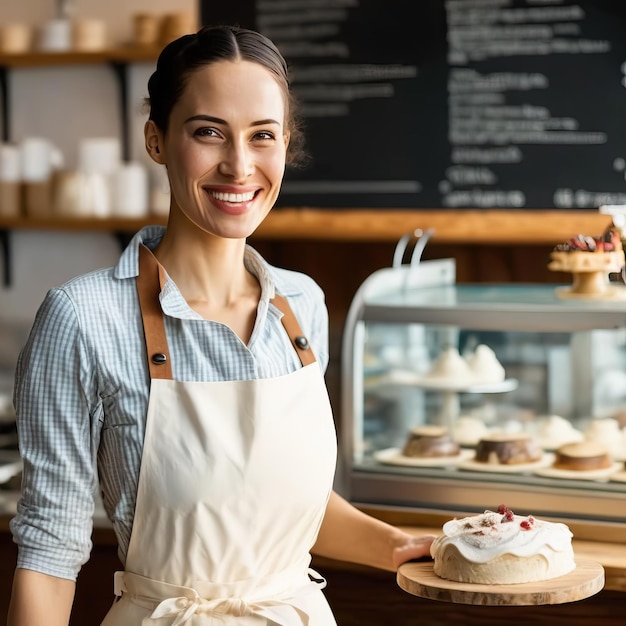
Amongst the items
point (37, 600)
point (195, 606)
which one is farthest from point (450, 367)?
point (37, 600)

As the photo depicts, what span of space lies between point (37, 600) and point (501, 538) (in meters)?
0.71

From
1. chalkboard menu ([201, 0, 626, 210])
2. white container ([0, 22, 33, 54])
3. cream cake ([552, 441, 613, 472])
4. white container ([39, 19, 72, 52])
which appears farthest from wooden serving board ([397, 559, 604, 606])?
white container ([0, 22, 33, 54])

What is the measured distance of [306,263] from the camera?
365 cm

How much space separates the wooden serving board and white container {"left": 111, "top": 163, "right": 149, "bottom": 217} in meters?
2.31

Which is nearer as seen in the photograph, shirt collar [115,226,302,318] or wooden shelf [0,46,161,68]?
shirt collar [115,226,302,318]

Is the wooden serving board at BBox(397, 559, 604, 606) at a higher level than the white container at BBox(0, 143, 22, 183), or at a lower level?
lower

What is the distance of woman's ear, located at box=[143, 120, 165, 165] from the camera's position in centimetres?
154

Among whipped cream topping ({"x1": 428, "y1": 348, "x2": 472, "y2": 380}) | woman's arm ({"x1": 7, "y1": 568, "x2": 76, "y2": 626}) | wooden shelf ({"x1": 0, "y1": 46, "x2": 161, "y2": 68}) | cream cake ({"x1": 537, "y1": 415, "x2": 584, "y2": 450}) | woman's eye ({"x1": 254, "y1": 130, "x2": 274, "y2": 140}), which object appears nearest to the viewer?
woman's arm ({"x1": 7, "y1": 568, "x2": 76, "y2": 626})

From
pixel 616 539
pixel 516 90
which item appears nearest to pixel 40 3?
A: pixel 516 90

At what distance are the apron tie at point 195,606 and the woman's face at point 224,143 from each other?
0.51m

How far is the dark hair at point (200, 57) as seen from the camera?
147 cm

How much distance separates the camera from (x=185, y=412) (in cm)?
146

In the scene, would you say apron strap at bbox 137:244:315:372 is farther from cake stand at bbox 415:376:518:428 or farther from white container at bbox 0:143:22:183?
white container at bbox 0:143:22:183

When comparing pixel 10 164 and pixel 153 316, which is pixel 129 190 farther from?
pixel 153 316
